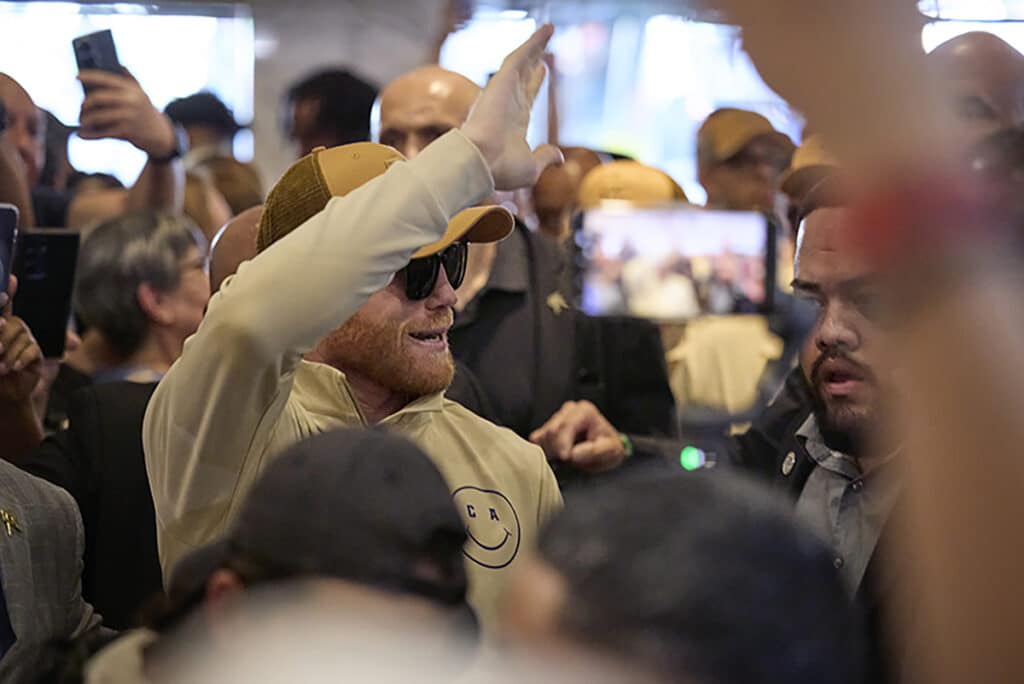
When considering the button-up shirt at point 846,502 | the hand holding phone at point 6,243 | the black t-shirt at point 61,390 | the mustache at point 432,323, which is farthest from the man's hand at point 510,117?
the black t-shirt at point 61,390

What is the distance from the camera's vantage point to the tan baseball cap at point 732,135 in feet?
12.5

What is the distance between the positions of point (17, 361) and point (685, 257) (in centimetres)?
165

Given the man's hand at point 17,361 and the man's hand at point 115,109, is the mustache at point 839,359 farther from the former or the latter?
the man's hand at point 115,109

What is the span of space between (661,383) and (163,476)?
59.8 inches

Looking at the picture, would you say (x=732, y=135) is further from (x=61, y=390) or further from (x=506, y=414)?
(x=61, y=390)

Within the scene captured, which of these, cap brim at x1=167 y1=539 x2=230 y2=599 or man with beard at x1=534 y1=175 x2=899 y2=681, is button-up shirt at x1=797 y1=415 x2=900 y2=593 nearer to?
man with beard at x1=534 y1=175 x2=899 y2=681

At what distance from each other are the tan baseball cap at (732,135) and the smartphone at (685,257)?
0.48 m

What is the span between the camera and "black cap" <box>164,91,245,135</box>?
5730 millimetres

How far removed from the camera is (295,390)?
1.83 m

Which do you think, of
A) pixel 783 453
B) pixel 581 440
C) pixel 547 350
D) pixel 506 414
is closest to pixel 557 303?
pixel 547 350

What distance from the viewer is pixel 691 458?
2721mm

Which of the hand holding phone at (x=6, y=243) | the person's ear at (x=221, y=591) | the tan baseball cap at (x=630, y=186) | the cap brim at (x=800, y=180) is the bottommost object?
the tan baseball cap at (x=630, y=186)

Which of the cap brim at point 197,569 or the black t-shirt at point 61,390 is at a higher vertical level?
the cap brim at point 197,569

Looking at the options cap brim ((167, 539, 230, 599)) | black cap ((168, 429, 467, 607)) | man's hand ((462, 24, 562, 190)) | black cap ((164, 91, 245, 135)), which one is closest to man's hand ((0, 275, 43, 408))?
man's hand ((462, 24, 562, 190))
